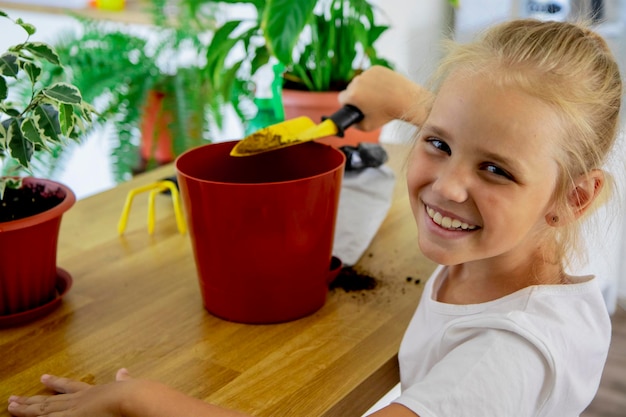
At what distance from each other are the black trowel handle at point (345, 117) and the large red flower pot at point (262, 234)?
5 cm

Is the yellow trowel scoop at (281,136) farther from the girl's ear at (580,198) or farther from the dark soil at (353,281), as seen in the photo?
the girl's ear at (580,198)

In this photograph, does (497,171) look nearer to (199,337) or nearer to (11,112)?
(199,337)

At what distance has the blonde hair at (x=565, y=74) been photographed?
73 centimetres

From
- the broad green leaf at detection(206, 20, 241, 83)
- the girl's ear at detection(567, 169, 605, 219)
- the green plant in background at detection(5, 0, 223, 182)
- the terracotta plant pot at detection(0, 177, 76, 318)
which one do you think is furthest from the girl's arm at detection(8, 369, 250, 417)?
the green plant in background at detection(5, 0, 223, 182)

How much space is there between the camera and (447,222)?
0.78 m

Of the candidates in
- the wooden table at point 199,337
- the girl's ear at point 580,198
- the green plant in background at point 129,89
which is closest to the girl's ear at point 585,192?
the girl's ear at point 580,198

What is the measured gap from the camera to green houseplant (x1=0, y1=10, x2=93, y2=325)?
2.75 feet

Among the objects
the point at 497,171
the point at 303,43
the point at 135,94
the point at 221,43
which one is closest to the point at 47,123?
the point at 497,171

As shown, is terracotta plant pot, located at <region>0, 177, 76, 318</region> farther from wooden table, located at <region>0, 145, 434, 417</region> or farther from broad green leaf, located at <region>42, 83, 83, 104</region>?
broad green leaf, located at <region>42, 83, 83, 104</region>

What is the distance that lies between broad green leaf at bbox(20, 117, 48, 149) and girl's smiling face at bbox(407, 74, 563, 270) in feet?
1.34

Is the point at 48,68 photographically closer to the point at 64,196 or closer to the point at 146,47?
the point at 146,47

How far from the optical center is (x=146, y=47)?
2240mm

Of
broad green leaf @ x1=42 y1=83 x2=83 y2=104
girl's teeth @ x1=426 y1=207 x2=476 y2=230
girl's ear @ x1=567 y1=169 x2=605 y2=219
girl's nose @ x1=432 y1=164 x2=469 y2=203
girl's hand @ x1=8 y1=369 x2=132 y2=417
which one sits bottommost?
girl's hand @ x1=8 y1=369 x2=132 y2=417

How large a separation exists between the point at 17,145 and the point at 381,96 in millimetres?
489
